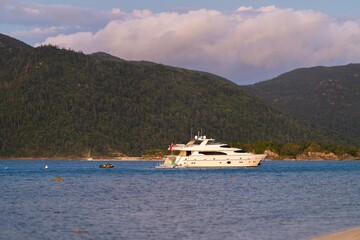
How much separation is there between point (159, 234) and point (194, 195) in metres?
34.1

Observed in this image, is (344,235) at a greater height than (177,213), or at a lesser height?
lesser

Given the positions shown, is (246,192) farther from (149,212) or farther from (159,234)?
(159,234)

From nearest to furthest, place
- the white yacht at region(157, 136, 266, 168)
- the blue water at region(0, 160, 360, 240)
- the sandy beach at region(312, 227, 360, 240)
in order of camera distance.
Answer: the sandy beach at region(312, 227, 360, 240) < the blue water at region(0, 160, 360, 240) < the white yacht at region(157, 136, 266, 168)

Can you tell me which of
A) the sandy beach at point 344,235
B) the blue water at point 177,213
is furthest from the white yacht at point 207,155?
the sandy beach at point 344,235

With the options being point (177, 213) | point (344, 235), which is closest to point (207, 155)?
point (177, 213)

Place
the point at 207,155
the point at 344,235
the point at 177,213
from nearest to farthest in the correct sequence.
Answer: the point at 344,235 → the point at 177,213 → the point at 207,155

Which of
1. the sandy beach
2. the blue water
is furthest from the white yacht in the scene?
the sandy beach

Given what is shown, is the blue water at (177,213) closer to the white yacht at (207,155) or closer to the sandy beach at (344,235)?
the sandy beach at (344,235)

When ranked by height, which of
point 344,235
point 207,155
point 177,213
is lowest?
point 344,235

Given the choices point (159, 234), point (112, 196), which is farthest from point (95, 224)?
point (112, 196)

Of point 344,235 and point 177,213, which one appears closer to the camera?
point 344,235

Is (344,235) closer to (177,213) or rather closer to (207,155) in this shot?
(177,213)

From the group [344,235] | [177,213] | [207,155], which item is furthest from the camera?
[207,155]

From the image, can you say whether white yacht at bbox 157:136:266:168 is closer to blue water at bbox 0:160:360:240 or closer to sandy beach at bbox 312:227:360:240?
blue water at bbox 0:160:360:240
